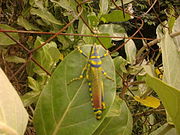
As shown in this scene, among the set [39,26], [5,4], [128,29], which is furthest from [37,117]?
[128,29]

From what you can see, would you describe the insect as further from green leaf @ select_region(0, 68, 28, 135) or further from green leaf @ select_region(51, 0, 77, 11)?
green leaf @ select_region(51, 0, 77, 11)

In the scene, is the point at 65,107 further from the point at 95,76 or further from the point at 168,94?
the point at 168,94

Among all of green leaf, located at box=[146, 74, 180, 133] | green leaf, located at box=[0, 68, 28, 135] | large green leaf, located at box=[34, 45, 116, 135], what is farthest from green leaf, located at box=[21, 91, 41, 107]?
green leaf, located at box=[146, 74, 180, 133]

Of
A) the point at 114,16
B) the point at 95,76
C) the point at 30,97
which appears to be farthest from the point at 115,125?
the point at 114,16

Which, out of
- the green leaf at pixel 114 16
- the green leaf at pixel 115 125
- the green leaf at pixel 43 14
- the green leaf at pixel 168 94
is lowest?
the green leaf at pixel 115 125

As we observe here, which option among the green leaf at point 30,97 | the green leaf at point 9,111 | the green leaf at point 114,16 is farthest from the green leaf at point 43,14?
the green leaf at point 9,111

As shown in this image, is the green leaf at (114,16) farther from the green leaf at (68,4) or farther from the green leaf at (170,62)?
the green leaf at (170,62)
